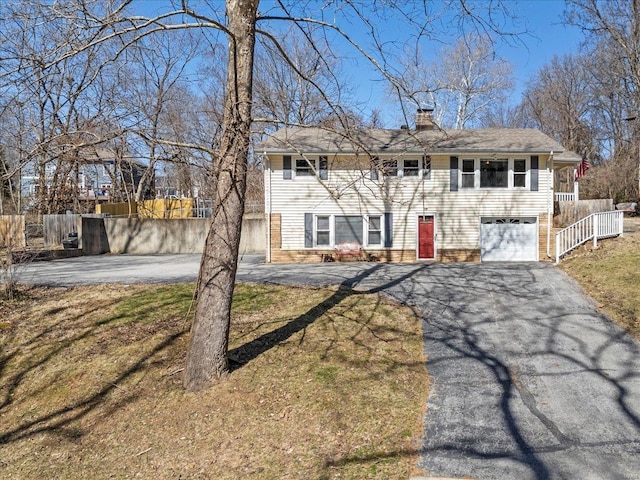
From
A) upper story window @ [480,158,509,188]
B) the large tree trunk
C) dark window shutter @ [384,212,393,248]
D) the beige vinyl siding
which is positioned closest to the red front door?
the beige vinyl siding

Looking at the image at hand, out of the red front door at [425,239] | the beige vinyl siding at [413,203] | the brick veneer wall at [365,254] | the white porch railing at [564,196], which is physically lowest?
the brick veneer wall at [365,254]

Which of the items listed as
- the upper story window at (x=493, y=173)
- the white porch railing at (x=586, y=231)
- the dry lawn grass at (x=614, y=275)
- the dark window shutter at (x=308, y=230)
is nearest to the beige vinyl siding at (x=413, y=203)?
the dark window shutter at (x=308, y=230)

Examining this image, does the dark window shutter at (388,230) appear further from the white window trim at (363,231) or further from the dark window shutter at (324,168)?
the dark window shutter at (324,168)

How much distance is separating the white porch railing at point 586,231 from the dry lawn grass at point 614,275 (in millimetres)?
277

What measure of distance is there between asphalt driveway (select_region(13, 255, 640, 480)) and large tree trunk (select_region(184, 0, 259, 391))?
9.26 ft

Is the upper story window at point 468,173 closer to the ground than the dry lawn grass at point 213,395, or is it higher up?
higher up

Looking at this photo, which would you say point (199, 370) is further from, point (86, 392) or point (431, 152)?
point (431, 152)

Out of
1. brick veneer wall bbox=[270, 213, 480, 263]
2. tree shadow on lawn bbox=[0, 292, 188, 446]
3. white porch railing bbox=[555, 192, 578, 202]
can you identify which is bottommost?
tree shadow on lawn bbox=[0, 292, 188, 446]

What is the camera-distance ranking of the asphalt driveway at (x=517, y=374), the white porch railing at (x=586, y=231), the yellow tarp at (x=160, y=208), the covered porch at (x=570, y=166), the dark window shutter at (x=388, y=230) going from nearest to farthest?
the asphalt driveway at (x=517, y=374) < the white porch railing at (x=586, y=231) < the dark window shutter at (x=388, y=230) < the covered porch at (x=570, y=166) < the yellow tarp at (x=160, y=208)

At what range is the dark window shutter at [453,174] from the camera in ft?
51.0

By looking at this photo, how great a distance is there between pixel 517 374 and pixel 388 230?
32.8ft

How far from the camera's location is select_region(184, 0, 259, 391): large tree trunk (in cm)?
526

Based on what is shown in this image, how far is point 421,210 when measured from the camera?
15703 mm

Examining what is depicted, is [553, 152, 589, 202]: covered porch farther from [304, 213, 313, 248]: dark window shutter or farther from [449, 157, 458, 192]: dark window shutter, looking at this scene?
[304, 213, 313, 248]: dark window shutter
